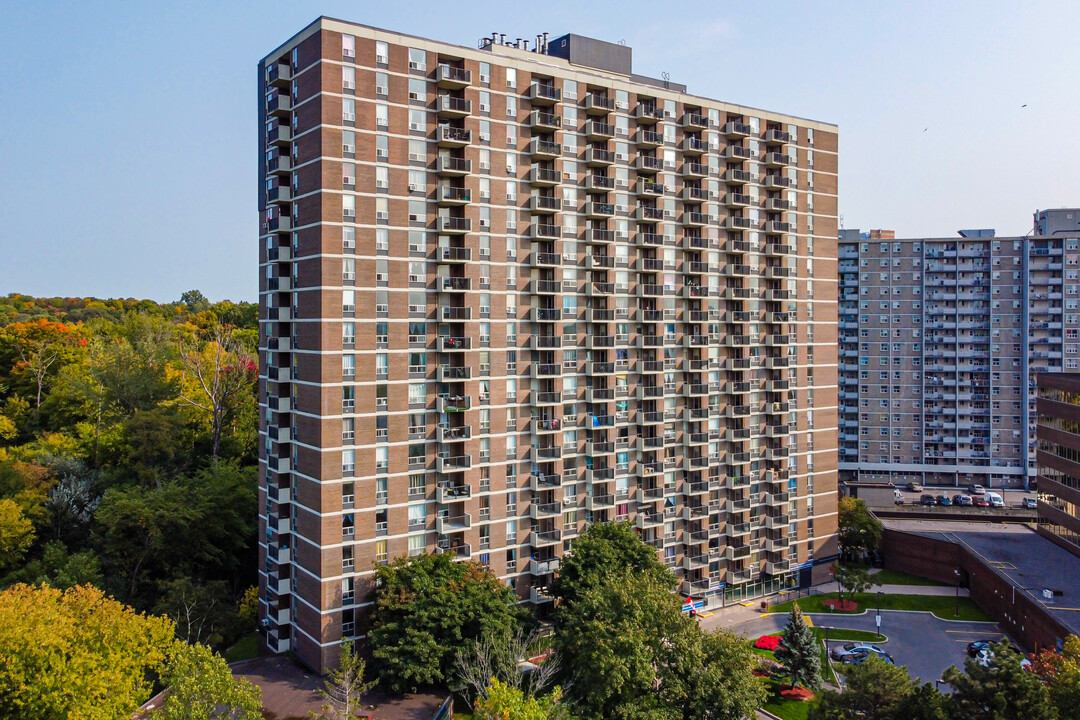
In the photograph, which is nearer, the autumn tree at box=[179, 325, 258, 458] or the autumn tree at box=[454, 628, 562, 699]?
the autumn tree at box=[454, 628, 562, 699]

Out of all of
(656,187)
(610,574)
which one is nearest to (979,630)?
(610,574)

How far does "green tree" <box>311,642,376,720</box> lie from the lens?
37500 millimetres

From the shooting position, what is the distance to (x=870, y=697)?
35.8 metres

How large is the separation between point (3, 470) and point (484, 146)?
180ft

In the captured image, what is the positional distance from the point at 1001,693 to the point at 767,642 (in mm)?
27035

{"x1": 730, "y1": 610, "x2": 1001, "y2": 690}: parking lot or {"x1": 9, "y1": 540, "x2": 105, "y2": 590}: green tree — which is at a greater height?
{"x1": 9, "y1": 540, "x2": 105, "y2": 590}: green tree

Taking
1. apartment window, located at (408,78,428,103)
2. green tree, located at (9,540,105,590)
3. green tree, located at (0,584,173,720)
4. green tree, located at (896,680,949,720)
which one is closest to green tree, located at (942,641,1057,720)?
green tree, located at (896,680,949,720)

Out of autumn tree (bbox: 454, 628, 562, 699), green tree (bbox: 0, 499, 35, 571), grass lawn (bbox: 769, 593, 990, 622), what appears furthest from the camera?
grass lawn (bbox: 769, 593, 990, 622)

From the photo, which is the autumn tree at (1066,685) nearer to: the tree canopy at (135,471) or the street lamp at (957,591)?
the street lamp at (957,591)

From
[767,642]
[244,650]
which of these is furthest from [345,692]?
[767,642]

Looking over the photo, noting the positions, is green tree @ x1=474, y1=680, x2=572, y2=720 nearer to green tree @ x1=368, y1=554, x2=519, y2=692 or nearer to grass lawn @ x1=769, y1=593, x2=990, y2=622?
green tree @ x1=368, y1=554, x2=519, y2=692

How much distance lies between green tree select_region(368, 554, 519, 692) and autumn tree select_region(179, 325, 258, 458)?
3821cm

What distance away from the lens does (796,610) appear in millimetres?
53000

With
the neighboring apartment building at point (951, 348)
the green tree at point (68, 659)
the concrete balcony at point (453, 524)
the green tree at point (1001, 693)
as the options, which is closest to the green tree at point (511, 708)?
the concrete balcony at point (453, 524)
